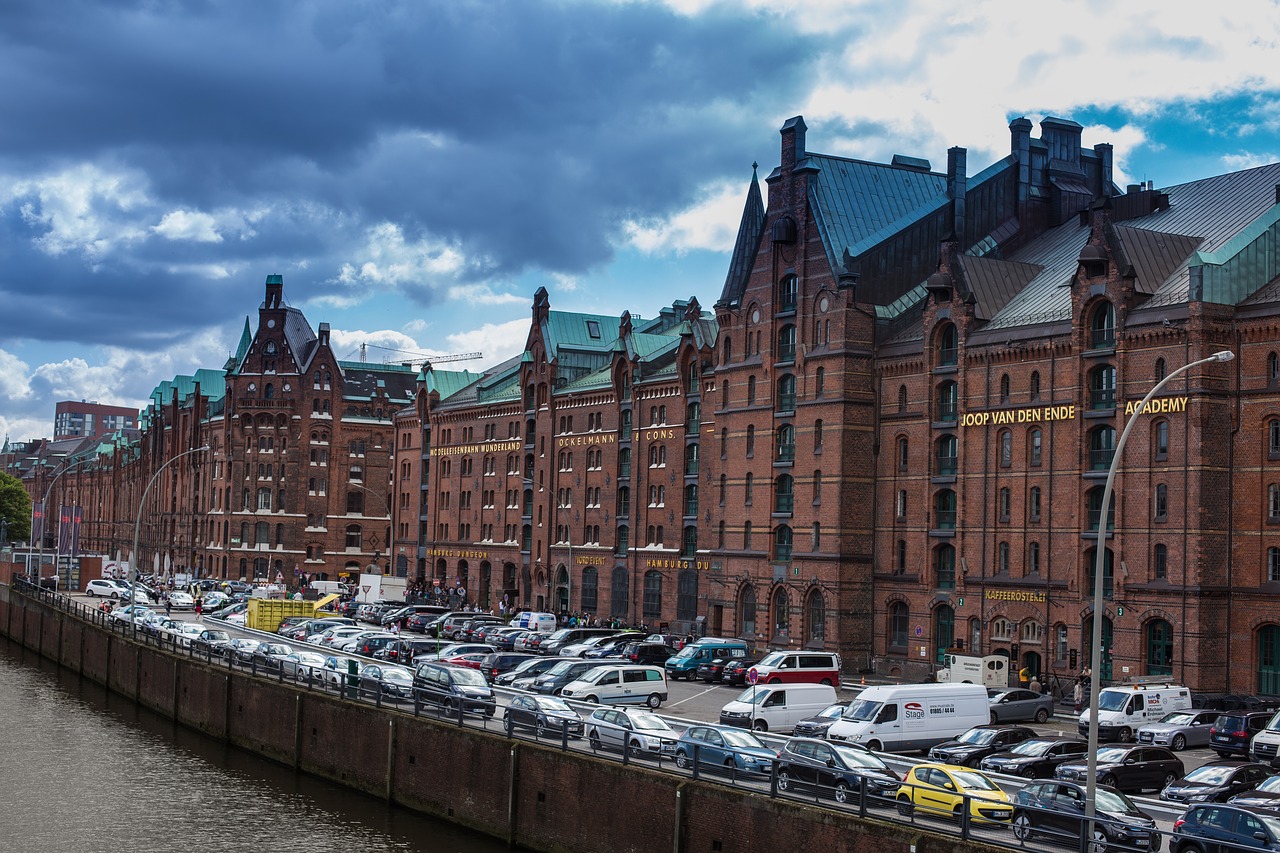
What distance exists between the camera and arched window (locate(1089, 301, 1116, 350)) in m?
63.1

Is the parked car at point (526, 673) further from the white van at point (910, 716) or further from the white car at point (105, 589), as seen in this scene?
the white car at point (105, 589)

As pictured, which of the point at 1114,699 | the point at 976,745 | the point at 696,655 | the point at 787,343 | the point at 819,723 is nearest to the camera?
the point at 976,745

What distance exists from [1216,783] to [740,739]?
12119mm

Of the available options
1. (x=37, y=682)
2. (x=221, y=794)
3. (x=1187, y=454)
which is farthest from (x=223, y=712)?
(x=1187, y=454)

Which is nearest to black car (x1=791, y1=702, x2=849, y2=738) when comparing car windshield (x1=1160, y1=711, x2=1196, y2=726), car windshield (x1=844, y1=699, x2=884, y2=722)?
car windshield (x1=844, y1=699, x2=884, y2=722)

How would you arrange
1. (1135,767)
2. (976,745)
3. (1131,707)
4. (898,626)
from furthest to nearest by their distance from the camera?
(898,626)
(1131,707)
(976,745)
(1135,767)

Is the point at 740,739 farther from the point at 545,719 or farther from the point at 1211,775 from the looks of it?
the point at 1211,775

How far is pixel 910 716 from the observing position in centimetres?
4834

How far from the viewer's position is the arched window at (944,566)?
71.1 meters

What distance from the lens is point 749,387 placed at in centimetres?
8188

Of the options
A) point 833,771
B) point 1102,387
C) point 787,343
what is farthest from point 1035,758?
point 787,343

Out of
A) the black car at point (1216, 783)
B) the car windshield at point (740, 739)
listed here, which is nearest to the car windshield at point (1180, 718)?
the black car at point (1216, 783)

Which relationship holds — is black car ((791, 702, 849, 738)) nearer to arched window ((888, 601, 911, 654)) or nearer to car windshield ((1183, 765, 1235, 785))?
car windshield ((1183, 765, 1235, 785))

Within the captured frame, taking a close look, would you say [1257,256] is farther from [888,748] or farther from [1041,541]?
[888,748]
